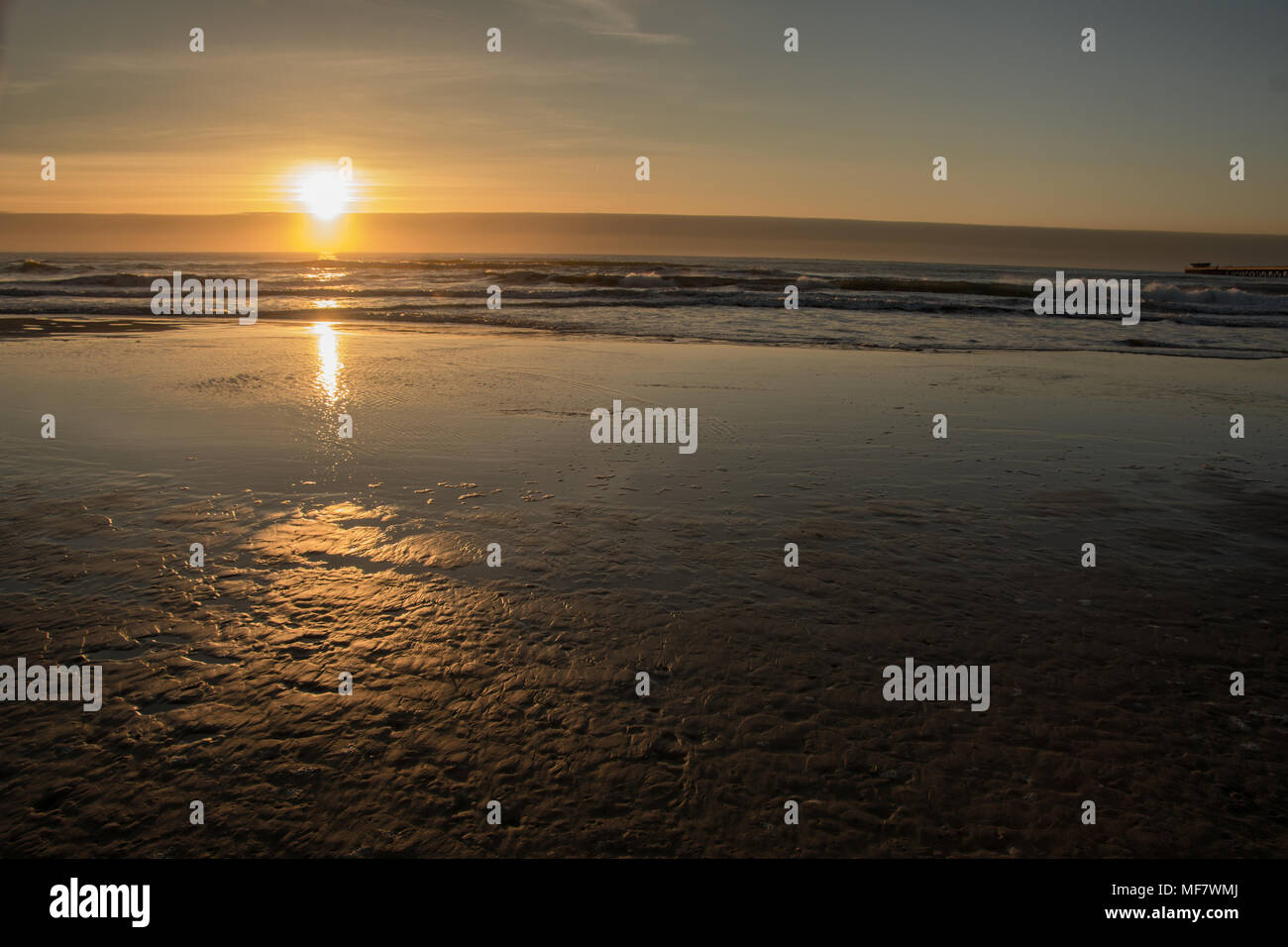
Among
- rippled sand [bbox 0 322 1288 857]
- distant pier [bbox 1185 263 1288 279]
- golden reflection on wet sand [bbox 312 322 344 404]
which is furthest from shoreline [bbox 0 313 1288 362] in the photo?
distant pier [bbox 1185 263 1288 279]

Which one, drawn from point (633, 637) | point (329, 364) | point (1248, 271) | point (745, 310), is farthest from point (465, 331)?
point (1248, 271)

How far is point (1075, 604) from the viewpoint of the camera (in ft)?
13.8

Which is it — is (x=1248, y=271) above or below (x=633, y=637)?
above

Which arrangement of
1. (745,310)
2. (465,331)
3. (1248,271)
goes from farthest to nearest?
(1248,271), (745,310), (465,331)

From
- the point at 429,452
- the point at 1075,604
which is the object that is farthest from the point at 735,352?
the point at 1075,604

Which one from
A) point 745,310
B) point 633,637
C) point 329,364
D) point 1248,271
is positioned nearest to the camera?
point 633,637

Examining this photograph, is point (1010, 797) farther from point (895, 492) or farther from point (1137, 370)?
point (1137, 370)

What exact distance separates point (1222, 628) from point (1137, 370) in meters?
10.8

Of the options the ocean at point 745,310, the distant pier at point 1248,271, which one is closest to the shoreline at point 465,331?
the ocean at point 745,310

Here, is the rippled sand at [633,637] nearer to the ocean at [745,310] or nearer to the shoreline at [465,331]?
the shoreline at [465,331]

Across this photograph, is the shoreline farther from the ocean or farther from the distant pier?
the distant pier

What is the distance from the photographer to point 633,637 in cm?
378

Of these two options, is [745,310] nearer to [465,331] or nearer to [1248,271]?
[465,331]
